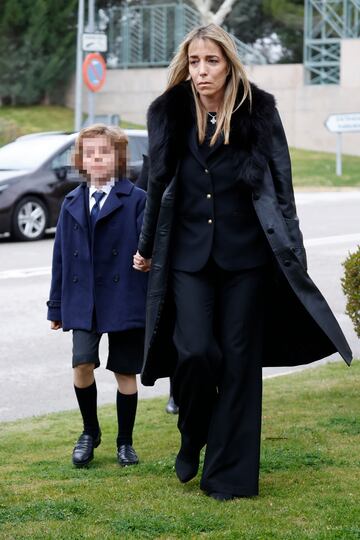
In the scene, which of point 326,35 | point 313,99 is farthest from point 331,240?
point 326,35

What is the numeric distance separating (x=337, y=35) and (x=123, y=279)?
34419mm

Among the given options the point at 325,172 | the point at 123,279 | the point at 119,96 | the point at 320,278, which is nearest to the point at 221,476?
the point at 123,279

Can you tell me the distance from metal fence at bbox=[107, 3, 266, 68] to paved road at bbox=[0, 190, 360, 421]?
2077 cm

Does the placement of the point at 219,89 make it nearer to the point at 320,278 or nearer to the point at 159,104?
the point at 159,104

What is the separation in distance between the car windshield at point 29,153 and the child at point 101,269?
12168mm

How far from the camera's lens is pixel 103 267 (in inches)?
222

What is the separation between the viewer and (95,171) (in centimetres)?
563

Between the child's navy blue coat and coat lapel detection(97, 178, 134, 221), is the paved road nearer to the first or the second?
the child's navy blue coat

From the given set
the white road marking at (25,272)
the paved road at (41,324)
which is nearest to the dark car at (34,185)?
the paved road at (41,324)

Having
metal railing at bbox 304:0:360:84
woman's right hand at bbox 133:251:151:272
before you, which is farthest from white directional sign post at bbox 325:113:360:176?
woman's right hand at bbox 133:251:151:272

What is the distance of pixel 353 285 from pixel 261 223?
2358mm

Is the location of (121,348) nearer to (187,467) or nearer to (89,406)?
(89,406)

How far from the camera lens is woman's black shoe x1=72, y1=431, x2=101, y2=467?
5684mm

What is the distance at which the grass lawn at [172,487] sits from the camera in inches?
170
